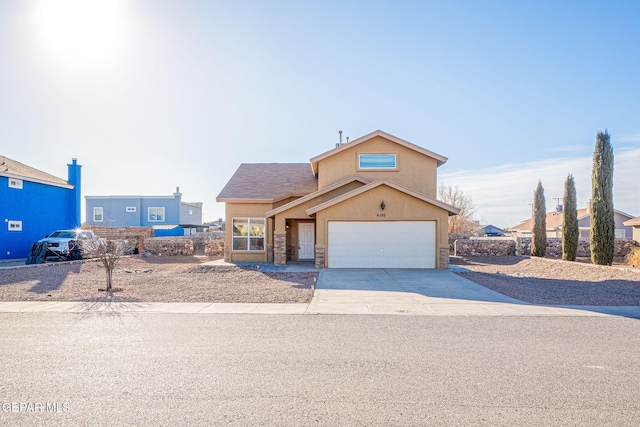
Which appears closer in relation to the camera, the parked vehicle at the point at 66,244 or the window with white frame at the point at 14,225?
the parked vehicle at the point at 66,244

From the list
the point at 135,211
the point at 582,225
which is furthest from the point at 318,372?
the point at 582,225

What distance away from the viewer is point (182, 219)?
142ft

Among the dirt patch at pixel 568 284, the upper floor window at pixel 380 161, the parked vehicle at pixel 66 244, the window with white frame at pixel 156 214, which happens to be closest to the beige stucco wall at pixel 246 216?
the upper floor window at pixel 380 161

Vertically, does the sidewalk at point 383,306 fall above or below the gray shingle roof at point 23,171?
below

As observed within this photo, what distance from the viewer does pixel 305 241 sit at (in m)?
21.3

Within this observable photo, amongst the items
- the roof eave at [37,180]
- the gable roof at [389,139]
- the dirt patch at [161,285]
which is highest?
the gable roof at [389,139]

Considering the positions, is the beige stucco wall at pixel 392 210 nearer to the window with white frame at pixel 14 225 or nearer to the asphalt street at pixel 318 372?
the asphalt street at pixel 318 372

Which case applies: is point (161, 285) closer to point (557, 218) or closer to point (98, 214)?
point (98, 214)

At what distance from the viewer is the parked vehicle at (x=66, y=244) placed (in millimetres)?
19828

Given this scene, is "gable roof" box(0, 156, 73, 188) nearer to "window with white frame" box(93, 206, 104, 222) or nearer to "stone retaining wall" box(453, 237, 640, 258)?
"window with white frame" box(93, 206, 104, 222)

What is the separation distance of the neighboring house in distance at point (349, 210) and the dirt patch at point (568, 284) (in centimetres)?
288

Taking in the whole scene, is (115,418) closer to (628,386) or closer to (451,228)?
(628,386)

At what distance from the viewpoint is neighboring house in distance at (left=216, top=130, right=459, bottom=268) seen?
56.9 ft

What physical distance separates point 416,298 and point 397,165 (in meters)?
9.92
